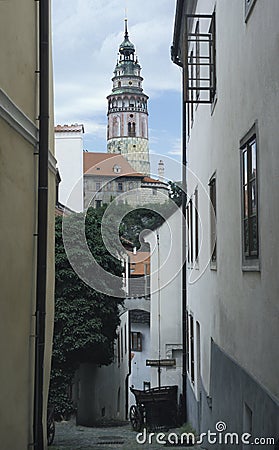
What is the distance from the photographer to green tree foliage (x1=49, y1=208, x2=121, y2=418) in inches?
669

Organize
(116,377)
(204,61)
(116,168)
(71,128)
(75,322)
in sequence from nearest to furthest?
1. (204,61)
2. (75,322)
3. (116,377)
4. (71,128)
5. (116,168)

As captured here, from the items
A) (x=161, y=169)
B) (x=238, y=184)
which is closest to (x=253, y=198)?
(x=238, y=184)

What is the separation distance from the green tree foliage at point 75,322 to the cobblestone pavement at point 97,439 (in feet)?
2.49

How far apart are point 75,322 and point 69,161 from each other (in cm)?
1757

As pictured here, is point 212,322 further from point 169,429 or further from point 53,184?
point 169,429

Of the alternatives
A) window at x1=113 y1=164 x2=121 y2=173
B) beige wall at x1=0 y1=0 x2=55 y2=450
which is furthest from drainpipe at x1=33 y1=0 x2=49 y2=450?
window at x1=113 y1=164 x2=121 y2=173

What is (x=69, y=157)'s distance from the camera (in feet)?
111

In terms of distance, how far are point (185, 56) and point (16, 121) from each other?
209 inches

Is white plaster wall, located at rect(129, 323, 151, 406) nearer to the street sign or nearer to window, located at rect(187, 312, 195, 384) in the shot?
the street sign

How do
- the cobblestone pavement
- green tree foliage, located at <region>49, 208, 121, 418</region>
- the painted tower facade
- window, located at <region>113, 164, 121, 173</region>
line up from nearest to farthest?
the cobblestone pavement, green tree foliage, located at <region>49, 208, 121, 418</region>, window, located at <region>113, 164, 121, 173</region>, the painted tower facade

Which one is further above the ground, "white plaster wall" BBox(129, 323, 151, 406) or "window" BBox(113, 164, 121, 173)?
"window" BBox(113, 164, 121, 173)

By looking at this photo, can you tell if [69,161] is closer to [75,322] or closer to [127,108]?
[75,322]

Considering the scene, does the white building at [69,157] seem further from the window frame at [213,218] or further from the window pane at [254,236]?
the window pane at [254,236]

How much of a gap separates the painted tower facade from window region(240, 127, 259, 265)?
98539 millimetres
